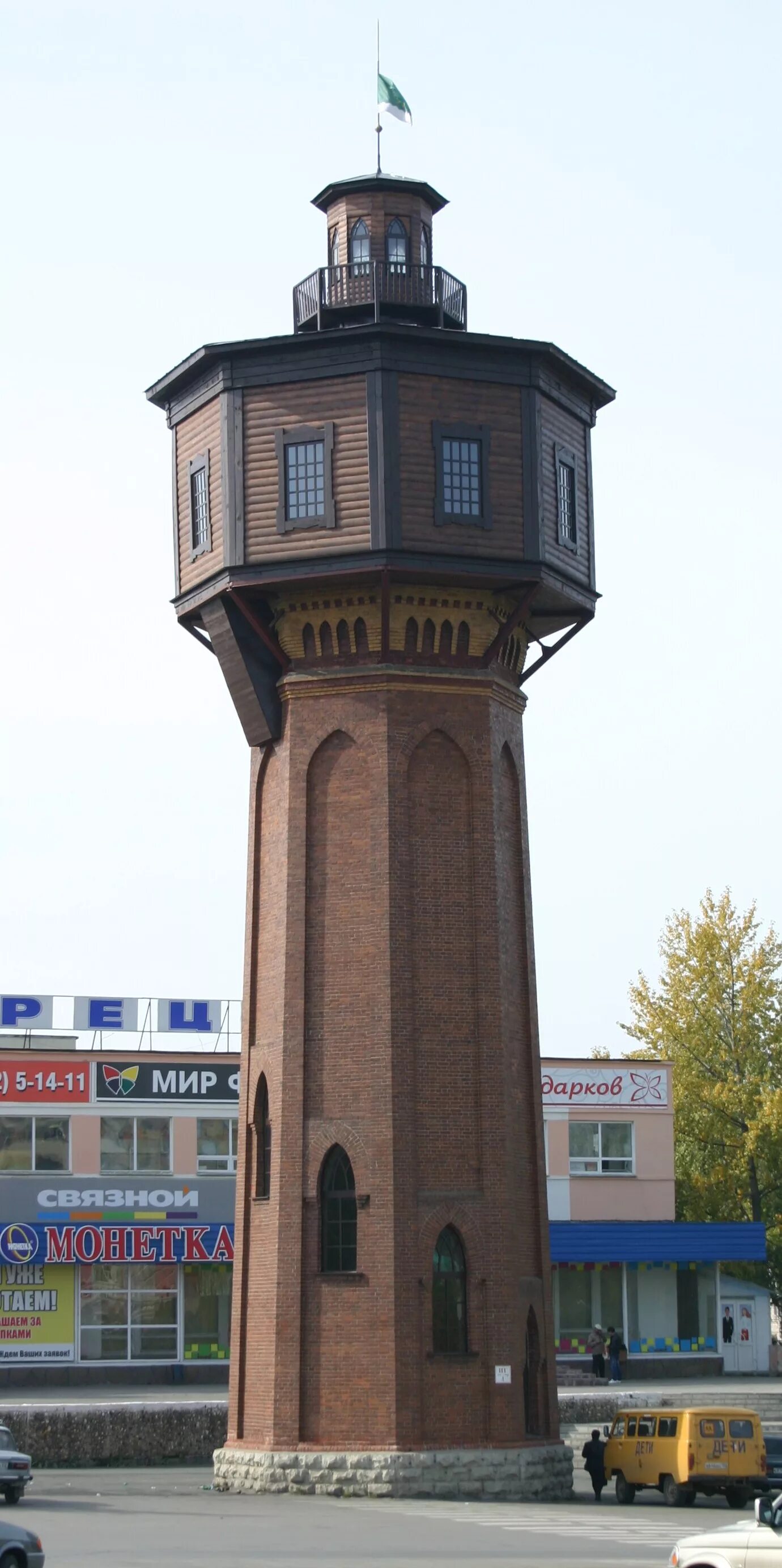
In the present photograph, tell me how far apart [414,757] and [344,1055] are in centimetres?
534

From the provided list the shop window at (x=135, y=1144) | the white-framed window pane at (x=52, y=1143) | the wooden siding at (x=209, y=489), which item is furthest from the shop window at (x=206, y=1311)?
the wooden siding at (x=209, y=489)

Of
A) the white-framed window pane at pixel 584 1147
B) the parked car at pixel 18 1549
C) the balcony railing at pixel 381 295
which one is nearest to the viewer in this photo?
the parked car at pixel 18 1549

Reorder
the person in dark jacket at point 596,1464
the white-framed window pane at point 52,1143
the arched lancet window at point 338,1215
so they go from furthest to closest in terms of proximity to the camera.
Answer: the white-framed window pane at point 52,1143
the person in dark jacket at point 596,1464
the arched lancet window at point 338,1215

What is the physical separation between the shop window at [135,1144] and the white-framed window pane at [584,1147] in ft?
38.9

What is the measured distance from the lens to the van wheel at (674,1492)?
38.2 metres

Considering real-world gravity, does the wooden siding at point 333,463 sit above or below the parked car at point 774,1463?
above

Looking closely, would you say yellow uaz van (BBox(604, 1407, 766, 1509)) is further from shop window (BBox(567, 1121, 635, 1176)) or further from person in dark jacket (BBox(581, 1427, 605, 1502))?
shop window (BBox(567, 1121, 635, 1176))

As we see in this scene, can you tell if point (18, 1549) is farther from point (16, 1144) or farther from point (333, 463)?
point (16, 1144)

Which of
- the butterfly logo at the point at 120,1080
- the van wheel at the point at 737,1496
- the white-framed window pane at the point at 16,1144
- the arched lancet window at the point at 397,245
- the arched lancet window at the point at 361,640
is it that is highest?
the arched lancet window at the point at 397,245

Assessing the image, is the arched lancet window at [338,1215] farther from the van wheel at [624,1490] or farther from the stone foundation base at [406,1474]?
the van wheel at [624,1490]

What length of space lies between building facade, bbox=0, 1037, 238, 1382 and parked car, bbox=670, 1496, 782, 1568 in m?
38.4

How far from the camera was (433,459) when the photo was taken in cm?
3919

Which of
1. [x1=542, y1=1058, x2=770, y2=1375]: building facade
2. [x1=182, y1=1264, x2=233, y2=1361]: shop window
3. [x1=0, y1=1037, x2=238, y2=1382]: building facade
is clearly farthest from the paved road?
[x1=542, y1=1058, x2=770, y2=1375]: building facade

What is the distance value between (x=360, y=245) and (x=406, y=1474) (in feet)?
71.8
